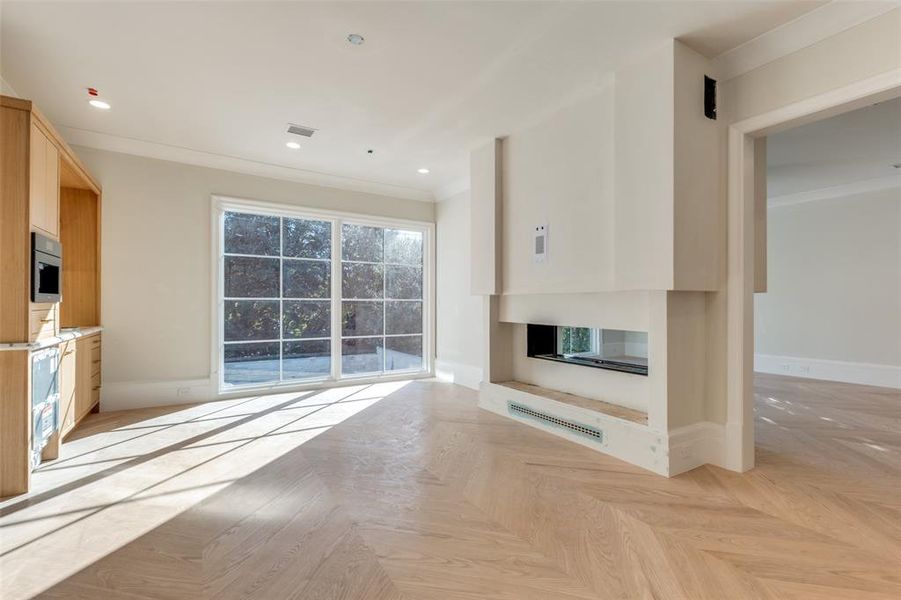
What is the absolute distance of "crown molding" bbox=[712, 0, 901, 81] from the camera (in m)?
2.26

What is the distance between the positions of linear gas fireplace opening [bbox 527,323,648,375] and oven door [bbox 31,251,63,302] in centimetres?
376

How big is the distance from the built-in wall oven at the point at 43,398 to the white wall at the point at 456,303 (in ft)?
12.9

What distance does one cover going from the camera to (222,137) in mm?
4223

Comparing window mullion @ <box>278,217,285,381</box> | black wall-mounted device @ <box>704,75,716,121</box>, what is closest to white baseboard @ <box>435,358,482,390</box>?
window mullion @ <box>278,217,285,381</box>

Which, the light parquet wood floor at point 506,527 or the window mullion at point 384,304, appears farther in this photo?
the window mullion at point 384,304

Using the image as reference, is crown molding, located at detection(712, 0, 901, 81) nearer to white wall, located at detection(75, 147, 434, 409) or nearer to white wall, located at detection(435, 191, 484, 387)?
white wall, located at detection(435, 191, 484, 387)

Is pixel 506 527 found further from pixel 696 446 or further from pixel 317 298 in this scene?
pixel 317 298

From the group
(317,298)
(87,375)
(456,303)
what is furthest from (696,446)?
(87,375)

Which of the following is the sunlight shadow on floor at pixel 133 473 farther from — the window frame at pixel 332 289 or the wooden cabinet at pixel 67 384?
the window frame at pixel 332 289

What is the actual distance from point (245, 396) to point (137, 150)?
2.88m

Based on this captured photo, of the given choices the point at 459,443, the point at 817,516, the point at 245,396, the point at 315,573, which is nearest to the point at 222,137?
A: the point at 245,396

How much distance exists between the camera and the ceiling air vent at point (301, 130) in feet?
13.0

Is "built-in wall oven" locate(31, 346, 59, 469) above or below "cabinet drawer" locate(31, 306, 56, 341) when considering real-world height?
below

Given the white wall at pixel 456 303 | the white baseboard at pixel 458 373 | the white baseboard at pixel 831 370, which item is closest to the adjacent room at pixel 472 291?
the white baseboard at pixel 458 373
